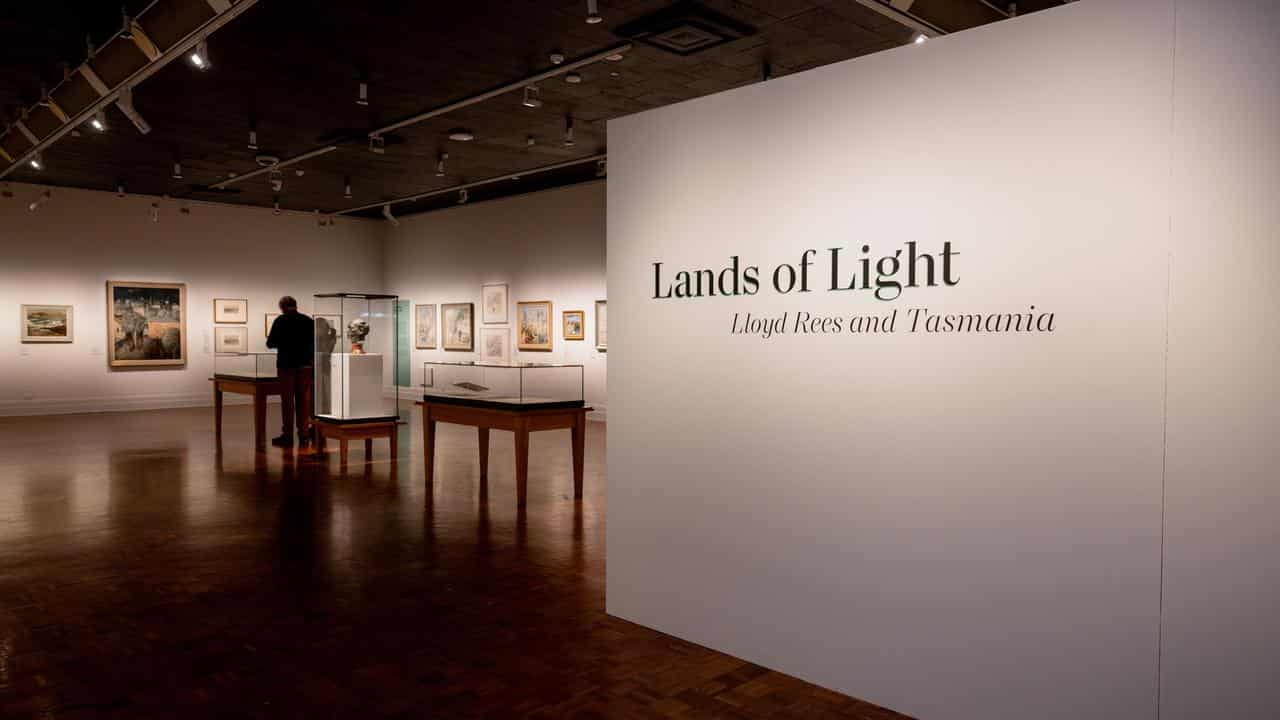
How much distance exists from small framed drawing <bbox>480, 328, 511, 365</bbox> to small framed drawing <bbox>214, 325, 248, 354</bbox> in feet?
16.4

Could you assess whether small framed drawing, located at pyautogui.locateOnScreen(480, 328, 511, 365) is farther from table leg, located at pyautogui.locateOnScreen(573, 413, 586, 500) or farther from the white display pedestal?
table leg, located at pyautogui.locateOnScreen(573, 413, 586, 500)

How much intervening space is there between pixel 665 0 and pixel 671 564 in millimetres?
4790

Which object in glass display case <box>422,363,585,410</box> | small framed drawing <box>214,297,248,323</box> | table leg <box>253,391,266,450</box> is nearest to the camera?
glass display case <box>422,363,585,410</box>

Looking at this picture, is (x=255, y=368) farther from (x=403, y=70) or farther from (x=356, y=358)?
(x=403, y=70)

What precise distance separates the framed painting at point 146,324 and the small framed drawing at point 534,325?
272 inches

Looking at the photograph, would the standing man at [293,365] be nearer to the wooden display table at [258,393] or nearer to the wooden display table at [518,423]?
the wooden display table at [258,393]

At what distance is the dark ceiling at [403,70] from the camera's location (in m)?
7.46

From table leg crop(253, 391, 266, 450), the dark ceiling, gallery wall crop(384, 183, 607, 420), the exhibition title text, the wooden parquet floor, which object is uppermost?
the dark ceiling

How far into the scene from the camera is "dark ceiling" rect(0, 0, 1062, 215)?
746 centimetres

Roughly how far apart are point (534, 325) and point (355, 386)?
274 inches

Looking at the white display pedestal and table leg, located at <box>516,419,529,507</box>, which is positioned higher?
the white display pedestal

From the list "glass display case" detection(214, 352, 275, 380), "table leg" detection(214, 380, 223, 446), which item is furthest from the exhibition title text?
"table leg" detection(214, 380, 223, 446)

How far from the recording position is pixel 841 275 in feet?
12.7

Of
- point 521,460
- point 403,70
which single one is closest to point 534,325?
point 403,70
